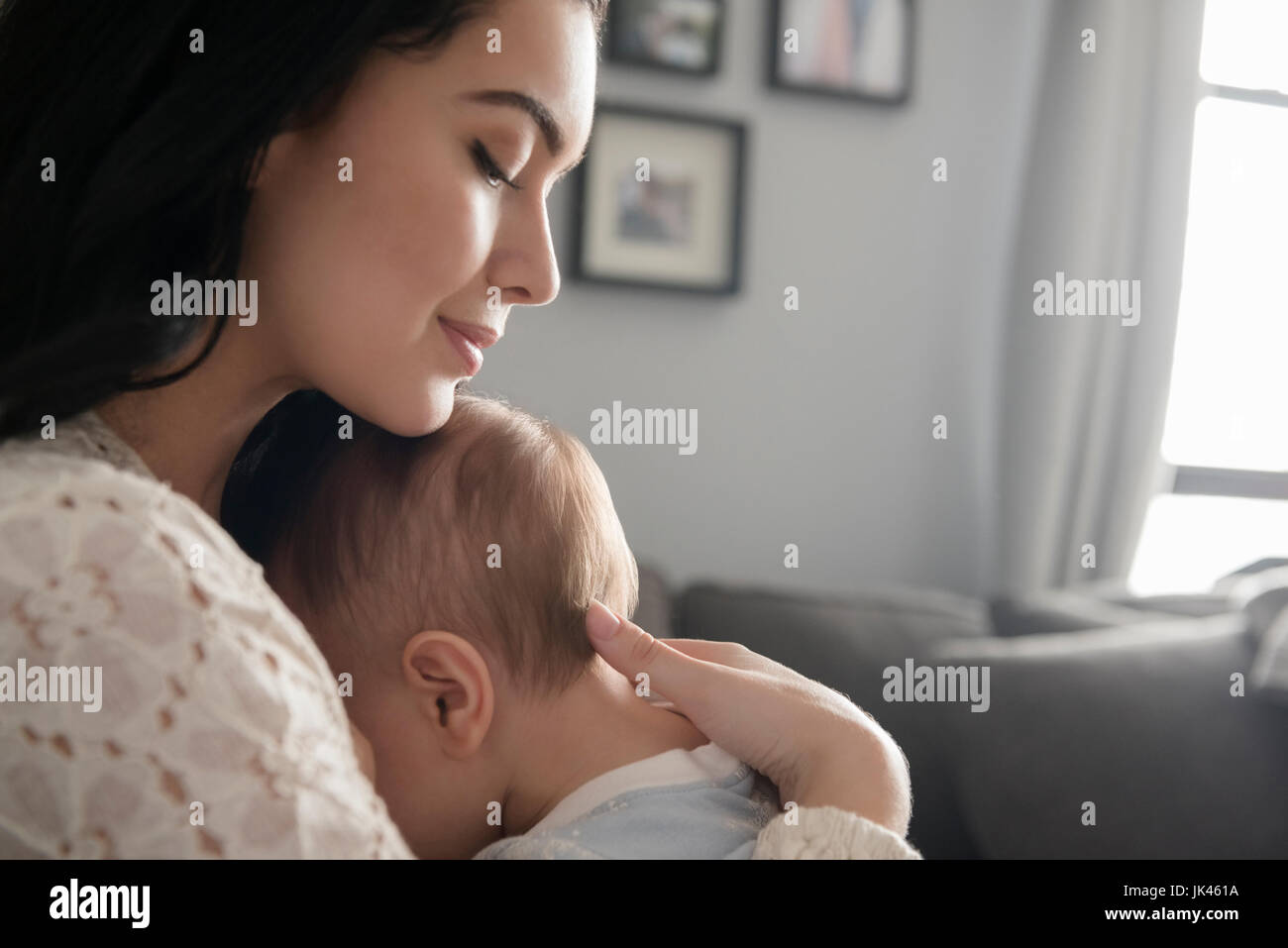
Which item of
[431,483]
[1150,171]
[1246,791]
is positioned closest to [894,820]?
[431,483]

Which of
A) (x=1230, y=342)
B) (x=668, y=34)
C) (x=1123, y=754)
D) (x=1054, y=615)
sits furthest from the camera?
(x=1230, y=342)

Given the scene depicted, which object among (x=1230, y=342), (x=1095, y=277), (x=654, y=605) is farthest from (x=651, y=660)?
(x=1230, y=342)

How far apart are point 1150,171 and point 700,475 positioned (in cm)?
137

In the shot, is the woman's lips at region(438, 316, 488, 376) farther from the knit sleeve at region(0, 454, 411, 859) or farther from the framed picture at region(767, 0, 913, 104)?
the framed picture at region(767, 0, 913, 104)

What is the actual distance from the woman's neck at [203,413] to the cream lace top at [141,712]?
0.69 ft

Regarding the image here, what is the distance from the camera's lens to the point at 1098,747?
5.02ft

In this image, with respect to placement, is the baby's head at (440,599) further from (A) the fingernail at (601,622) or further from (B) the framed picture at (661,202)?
(B) the framed picture at (661,202)

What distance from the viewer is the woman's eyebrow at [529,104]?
2.63 ft

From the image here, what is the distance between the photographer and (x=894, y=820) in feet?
2.71

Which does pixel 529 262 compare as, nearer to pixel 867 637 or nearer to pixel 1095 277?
pixel 867 637

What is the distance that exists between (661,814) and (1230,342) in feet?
9.27

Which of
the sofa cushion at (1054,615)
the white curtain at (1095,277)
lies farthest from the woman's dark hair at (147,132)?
the white curtain at (1095,277)
